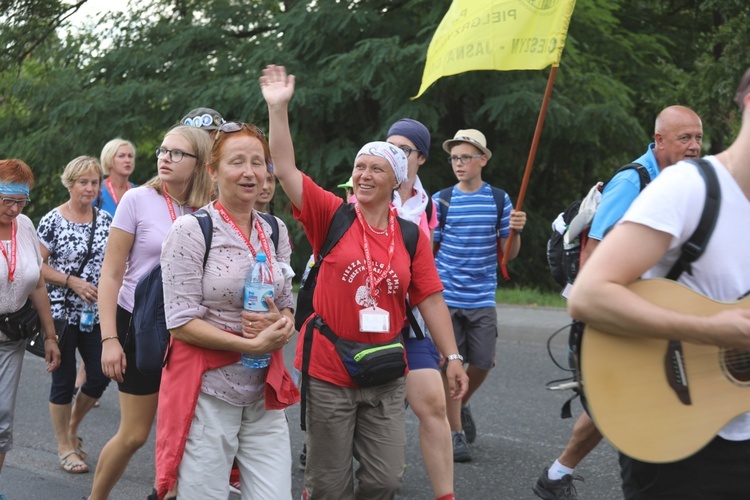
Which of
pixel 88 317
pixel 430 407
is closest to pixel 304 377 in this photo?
pixel 430 407

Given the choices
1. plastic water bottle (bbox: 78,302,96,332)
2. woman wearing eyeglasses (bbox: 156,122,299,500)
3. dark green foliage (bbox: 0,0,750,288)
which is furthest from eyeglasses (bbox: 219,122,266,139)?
dark green foliage (bbox: 0,0,750,288)

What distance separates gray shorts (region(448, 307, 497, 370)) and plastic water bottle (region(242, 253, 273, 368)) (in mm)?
2951

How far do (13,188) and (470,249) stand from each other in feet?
9.69

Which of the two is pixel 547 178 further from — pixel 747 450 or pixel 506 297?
pixel 747 450

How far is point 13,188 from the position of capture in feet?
15.8

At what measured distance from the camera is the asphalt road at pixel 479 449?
5.42 m

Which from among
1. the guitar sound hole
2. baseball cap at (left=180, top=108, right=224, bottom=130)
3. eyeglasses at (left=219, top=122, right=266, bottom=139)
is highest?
baseball cap at (left=180, top=108, right=224, bottom=130)

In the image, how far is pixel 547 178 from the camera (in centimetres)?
1816

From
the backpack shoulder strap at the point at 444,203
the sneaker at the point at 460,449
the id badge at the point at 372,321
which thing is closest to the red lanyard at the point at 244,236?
the id badge at the point at 372,321

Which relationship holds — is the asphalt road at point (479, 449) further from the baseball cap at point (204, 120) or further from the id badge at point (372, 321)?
the baseball cap at point (204, 120)

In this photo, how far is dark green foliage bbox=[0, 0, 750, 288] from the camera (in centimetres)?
1435

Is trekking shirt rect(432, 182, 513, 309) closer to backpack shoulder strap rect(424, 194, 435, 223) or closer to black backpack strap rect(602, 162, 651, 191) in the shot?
backpack shoulder strap rect(424, 194, 435, 223)

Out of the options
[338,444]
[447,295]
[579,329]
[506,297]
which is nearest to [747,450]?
[579,329]

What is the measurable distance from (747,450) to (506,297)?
1061 cm
